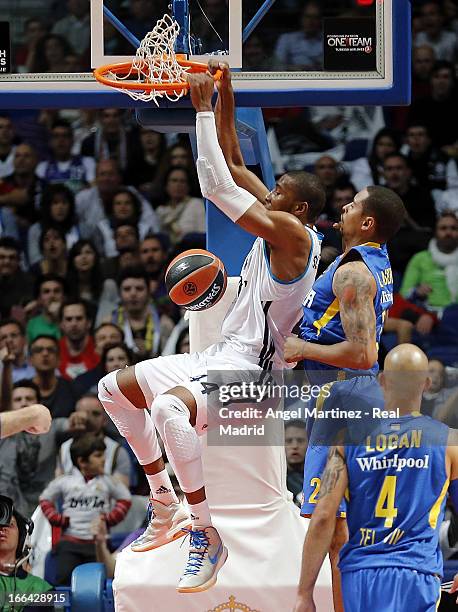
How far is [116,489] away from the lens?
358 inches

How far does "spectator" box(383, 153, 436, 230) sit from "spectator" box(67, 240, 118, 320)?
106 inches

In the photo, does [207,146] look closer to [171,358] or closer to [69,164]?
[171,358]

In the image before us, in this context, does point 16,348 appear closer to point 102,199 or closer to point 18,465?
point 18,465

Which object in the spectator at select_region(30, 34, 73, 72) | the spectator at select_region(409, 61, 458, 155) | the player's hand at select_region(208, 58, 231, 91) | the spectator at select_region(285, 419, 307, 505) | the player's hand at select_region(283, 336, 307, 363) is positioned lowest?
the spectator at select_region(285, 419, 307, 505)

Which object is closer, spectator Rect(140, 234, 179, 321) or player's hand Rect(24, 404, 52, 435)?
player's hand Rect(24, 404, 52, 435)

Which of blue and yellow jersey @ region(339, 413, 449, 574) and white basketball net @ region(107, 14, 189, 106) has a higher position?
white basketball net @ region(107, 14, 189, 106)

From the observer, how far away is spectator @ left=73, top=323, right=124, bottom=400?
33.2ft

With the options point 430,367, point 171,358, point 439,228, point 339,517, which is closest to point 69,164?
point 439,228

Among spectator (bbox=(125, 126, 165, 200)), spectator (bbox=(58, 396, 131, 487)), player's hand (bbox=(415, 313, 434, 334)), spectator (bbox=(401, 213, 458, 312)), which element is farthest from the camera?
spectator (bbox=(125, 126, 165, 200))

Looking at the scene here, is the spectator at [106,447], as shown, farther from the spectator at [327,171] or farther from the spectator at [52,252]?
the spectator at [327,171]

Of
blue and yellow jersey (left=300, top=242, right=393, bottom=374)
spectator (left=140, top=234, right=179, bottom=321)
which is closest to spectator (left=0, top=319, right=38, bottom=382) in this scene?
spectator (left=140, top=234, right=179, bottom=321)

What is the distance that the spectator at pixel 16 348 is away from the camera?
10.4 meters

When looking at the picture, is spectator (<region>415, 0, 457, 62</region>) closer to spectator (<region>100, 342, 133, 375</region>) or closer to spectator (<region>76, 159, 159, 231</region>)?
spectator (<region>76, 159, 159, 231</region>)

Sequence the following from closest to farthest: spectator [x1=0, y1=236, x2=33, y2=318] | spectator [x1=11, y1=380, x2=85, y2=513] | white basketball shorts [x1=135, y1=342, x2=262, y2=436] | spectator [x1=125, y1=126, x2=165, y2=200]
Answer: white basketball shorts [x1=135, y1=342, x2=262, y2=436] < spectator [x1=11, y1=380, x2=85, y2=513] < spectator [x1=0, y1=236, x2=33, y2=318] < spectator [x1=125, y1=126, x2=165, y2=200]
